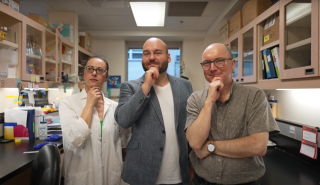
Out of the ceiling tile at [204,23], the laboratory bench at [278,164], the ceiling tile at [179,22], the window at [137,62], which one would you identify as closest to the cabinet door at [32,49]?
the laboratory bench at [278,164]

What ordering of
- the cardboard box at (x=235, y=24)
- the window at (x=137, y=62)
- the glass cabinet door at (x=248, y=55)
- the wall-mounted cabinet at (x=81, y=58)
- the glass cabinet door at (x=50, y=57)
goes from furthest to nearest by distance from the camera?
the window at (x=137, y=62), the wall-mounted cabinet at (x=81, y=58), the glass cabinet door at (x=50, y=57), the cardboard box at (x=235, y=24), the glass cabinet door at (x=248, y=55)

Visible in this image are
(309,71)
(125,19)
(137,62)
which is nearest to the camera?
(309,71)

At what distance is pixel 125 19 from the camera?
381cm

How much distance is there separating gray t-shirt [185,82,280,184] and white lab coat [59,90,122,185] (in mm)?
606

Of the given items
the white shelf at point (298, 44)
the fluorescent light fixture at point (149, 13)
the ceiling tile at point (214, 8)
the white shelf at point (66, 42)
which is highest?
the ceiling tile at point (214, 8)

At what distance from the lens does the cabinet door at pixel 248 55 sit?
2209 millimetres

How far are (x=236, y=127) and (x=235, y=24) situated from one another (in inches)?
81.7

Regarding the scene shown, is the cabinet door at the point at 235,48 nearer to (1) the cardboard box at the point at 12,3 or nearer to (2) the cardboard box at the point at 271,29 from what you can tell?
(2) the cardboard box at the point at 271,29

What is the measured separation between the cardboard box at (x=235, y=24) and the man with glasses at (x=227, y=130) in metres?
1.68

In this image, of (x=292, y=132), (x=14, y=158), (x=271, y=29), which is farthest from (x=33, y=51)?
(x=292, y=132)

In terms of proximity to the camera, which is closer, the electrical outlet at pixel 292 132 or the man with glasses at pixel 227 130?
the man with glasses at pixel 227 130

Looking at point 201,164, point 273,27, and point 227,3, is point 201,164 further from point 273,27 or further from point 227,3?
point 227,3

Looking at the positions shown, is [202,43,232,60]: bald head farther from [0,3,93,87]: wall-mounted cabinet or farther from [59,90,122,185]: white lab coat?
[0,3,93,87]: wall-mounted cabinet

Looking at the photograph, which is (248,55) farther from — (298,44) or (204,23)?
(204,23)
